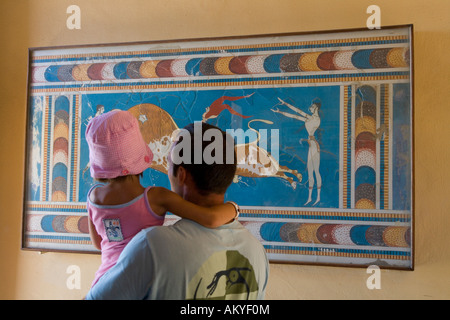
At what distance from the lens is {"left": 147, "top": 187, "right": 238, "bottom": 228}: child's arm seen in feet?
3.01

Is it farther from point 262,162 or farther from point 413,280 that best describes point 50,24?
point 413,280

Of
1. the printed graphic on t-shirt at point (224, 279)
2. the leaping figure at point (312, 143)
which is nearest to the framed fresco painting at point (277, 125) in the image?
the leaping figure at point (312, 143)

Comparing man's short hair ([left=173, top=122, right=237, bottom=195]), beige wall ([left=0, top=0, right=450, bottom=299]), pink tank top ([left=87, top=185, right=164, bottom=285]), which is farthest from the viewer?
beige wall ([left=0, top=0, right=450, bottom=299])

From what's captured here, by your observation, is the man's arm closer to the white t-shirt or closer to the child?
the white t-shirt

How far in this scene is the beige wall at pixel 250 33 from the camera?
1.51 metres

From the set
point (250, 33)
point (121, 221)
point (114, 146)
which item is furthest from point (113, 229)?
point (250, 33)

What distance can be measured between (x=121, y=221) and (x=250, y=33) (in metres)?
0.98

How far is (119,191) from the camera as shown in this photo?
3.70ft

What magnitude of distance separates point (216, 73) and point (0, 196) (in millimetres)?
1153

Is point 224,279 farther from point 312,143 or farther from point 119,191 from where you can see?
point 312,143

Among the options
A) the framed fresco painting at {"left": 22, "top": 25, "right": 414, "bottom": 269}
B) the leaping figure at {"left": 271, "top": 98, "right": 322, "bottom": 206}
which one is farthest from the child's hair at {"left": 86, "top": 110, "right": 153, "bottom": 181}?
the leaping figure at {"left": 271, "top": 98, "right": 322, "bottom": 206}

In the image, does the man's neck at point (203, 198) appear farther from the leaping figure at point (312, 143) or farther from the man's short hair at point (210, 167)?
the leaping figure at point (312, 143)

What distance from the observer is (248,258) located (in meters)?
0.94
